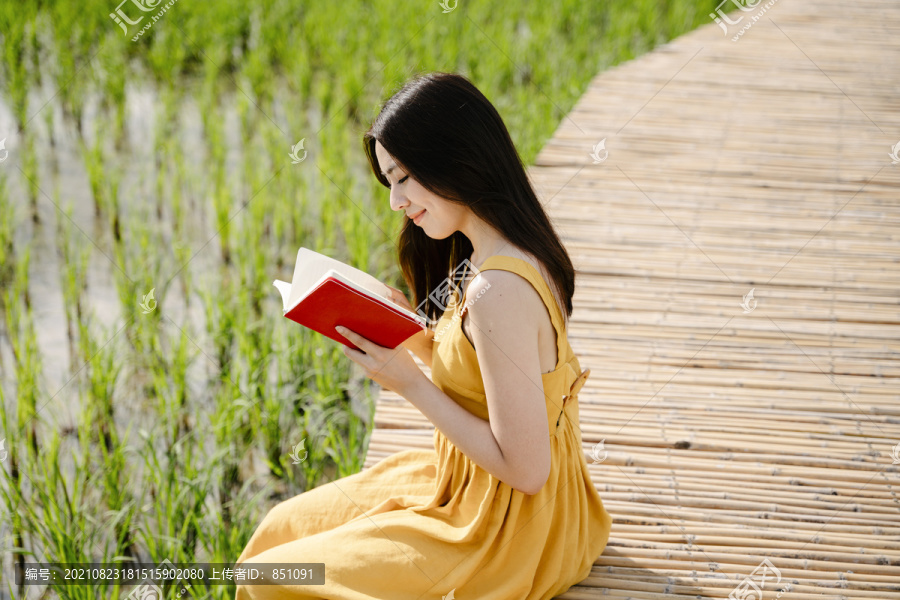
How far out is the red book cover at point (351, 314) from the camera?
1.27m

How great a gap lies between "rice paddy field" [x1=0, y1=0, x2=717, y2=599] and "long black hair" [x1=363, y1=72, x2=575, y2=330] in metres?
0.22

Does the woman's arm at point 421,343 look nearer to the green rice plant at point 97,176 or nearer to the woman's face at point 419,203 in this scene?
the woman's face at point 419,203

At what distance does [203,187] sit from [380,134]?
2.80m

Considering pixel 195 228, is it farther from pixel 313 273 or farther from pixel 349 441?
pixel 313 273

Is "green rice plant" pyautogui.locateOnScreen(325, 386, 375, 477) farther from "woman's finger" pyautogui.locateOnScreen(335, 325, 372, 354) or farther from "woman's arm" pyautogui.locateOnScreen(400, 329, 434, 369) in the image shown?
"woman's finger" pyautogui.locateOnScreen(335, 325, 372, 354)

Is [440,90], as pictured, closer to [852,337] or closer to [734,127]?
[852,337]

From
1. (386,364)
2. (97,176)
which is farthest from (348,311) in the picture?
(97,176)

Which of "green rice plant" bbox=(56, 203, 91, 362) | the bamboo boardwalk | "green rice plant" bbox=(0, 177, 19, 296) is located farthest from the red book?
"green rice plant" bbox=(0, 177, 19, 296)

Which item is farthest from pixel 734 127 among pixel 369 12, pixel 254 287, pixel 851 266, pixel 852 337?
pixel 369 12

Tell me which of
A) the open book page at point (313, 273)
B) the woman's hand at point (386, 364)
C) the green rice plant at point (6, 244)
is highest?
the open book page at point (313, 273)

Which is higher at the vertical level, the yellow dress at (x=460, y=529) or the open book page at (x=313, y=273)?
the open book page at (x=313, y=273)

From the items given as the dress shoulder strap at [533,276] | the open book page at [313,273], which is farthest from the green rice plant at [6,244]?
the dress shoulder strap at [533,276]

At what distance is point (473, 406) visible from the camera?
4.59 feet

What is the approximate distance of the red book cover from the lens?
1.27 m
